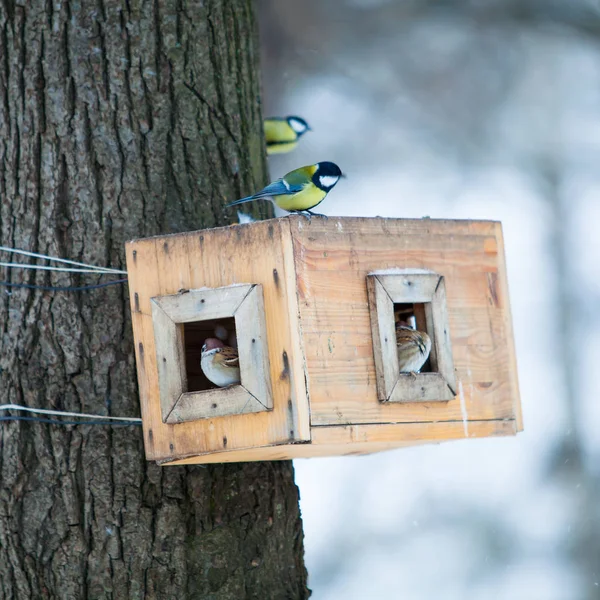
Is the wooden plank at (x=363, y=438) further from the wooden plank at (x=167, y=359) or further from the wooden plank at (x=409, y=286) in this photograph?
the wooden plank at (x=409, y=286)

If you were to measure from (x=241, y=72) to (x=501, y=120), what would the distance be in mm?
5914

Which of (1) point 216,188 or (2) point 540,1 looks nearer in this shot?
(1) point 216,188

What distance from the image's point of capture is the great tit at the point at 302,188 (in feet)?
10.6

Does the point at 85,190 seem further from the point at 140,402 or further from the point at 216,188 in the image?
the point at 140,402

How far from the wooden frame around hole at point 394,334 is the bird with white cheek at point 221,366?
0.37 meters

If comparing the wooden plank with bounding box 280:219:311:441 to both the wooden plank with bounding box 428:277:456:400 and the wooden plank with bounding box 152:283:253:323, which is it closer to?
the wooden plank with bounding box 152:283:253:323

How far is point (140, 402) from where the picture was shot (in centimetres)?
279

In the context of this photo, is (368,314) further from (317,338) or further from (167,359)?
(167,359)

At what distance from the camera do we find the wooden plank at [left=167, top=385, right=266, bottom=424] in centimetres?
251

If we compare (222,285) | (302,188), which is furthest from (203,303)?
(302,188)

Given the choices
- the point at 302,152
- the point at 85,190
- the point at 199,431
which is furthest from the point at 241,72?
the point at 302,152

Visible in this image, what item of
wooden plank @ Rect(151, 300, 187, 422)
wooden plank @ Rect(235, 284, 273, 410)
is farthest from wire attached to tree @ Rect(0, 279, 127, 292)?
wooden plank @ Rect(235, 284, 273, 410)

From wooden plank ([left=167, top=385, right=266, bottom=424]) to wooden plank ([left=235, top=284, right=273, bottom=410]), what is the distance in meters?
0.03

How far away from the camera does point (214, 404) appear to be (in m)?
2.56
